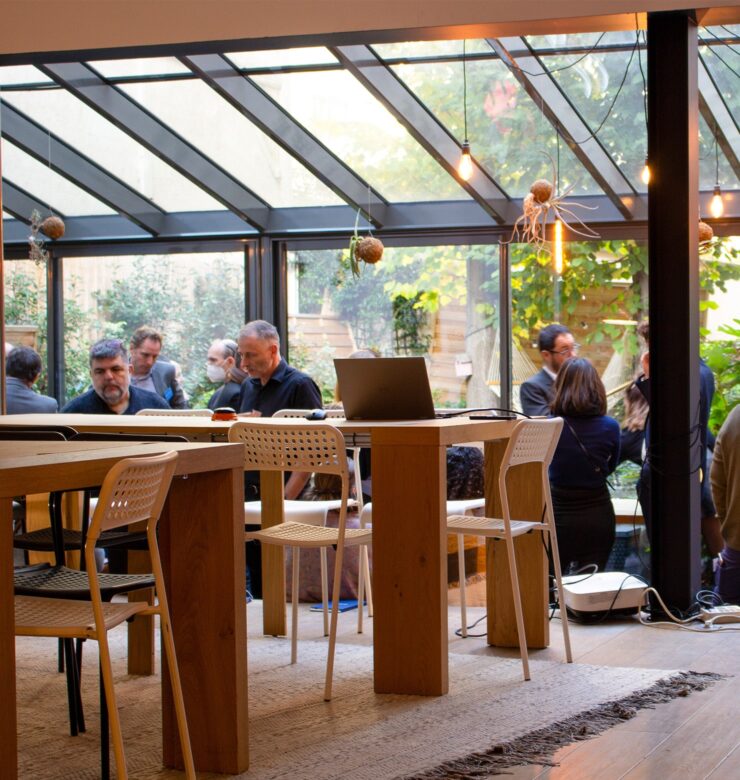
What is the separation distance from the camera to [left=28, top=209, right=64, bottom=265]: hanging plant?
7.85 m

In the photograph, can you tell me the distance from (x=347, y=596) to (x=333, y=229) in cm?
305

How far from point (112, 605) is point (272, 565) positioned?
2520mm

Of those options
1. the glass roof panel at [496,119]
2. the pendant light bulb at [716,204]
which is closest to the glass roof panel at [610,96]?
the glass roof panel at [496,119]

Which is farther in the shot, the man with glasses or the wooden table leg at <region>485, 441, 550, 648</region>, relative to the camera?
the man with glasses

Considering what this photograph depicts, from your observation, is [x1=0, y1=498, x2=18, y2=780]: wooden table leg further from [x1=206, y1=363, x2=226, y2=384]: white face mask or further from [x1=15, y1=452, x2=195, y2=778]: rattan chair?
[x1=206, y1=363, x2=226, y2=384]: white face mask

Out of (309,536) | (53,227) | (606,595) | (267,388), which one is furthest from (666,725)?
(53,227)

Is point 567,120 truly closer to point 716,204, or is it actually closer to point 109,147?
point 716,204

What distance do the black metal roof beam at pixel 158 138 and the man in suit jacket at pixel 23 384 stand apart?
5.67 feet

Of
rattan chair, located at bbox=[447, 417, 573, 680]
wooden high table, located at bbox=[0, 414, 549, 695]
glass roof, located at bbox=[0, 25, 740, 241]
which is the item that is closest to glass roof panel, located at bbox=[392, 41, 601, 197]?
glass roof, located at bbox=[0, 25, 740, 241]

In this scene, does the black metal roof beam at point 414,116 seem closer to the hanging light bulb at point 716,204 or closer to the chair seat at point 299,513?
the hanging light bulb at point 716,204

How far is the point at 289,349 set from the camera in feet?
27.7

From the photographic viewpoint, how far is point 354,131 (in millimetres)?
7598

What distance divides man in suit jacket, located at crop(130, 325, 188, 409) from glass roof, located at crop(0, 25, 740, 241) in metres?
0.95

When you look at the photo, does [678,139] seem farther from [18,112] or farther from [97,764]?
[18,112]
